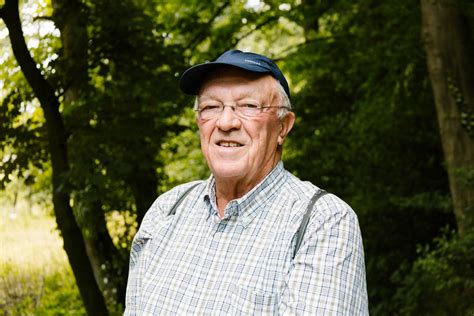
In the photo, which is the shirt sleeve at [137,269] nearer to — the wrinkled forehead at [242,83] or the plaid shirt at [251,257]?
the plaid shirt at [251,257]

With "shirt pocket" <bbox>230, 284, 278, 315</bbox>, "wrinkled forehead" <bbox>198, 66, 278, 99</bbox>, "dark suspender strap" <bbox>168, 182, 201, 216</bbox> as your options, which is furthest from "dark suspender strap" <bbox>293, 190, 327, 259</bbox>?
"dark suspender strap" <bbox>168, 182, 201, 216</bbox>

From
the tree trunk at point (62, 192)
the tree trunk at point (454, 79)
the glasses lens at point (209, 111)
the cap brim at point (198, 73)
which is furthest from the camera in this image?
the tree trunk at point (454, 79)

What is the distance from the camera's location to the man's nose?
2.04m

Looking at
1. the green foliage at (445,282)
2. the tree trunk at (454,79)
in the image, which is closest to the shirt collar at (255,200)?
the green foliage at (445,282)

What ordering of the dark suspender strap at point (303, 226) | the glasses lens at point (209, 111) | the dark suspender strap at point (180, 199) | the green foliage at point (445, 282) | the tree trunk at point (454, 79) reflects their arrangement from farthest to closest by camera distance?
the tree trunk at point (454, 79) → the green foliage at point (445, 282) → the dark suspender strap at point (180, 199) → the glasses lens at point (209, 111) → the dark suspender strap at point (303, 226)

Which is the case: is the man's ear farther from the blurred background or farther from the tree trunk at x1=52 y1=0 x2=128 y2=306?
the tree trunk at x1=52 y1=0 x2=128 y2=306

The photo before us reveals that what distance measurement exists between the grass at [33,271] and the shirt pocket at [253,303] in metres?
5.59

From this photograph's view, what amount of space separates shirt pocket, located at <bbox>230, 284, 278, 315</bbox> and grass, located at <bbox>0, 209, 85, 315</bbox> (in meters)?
5.59

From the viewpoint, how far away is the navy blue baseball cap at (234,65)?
1983 millimetres

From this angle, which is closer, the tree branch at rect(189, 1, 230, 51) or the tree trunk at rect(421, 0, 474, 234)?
the tree trunk at rect(421, 0, 474, 234)

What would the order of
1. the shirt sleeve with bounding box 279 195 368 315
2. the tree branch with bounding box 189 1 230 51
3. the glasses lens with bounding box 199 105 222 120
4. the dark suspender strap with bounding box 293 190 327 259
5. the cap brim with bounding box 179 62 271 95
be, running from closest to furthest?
the shirt sleeve with bounding box 279 195 368 315 < the dark suspender strap with bounding box 293 190 327 259 < the cap brim with bounding box 179 62 271 95 < the glasses lens with bounding box 199 105 222 120 < the tree branch with bounding box 189 1 230 51

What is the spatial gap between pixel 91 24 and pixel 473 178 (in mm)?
3393

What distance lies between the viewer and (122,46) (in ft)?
16.9

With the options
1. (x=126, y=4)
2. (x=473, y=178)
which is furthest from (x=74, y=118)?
(x=473, y=178)
